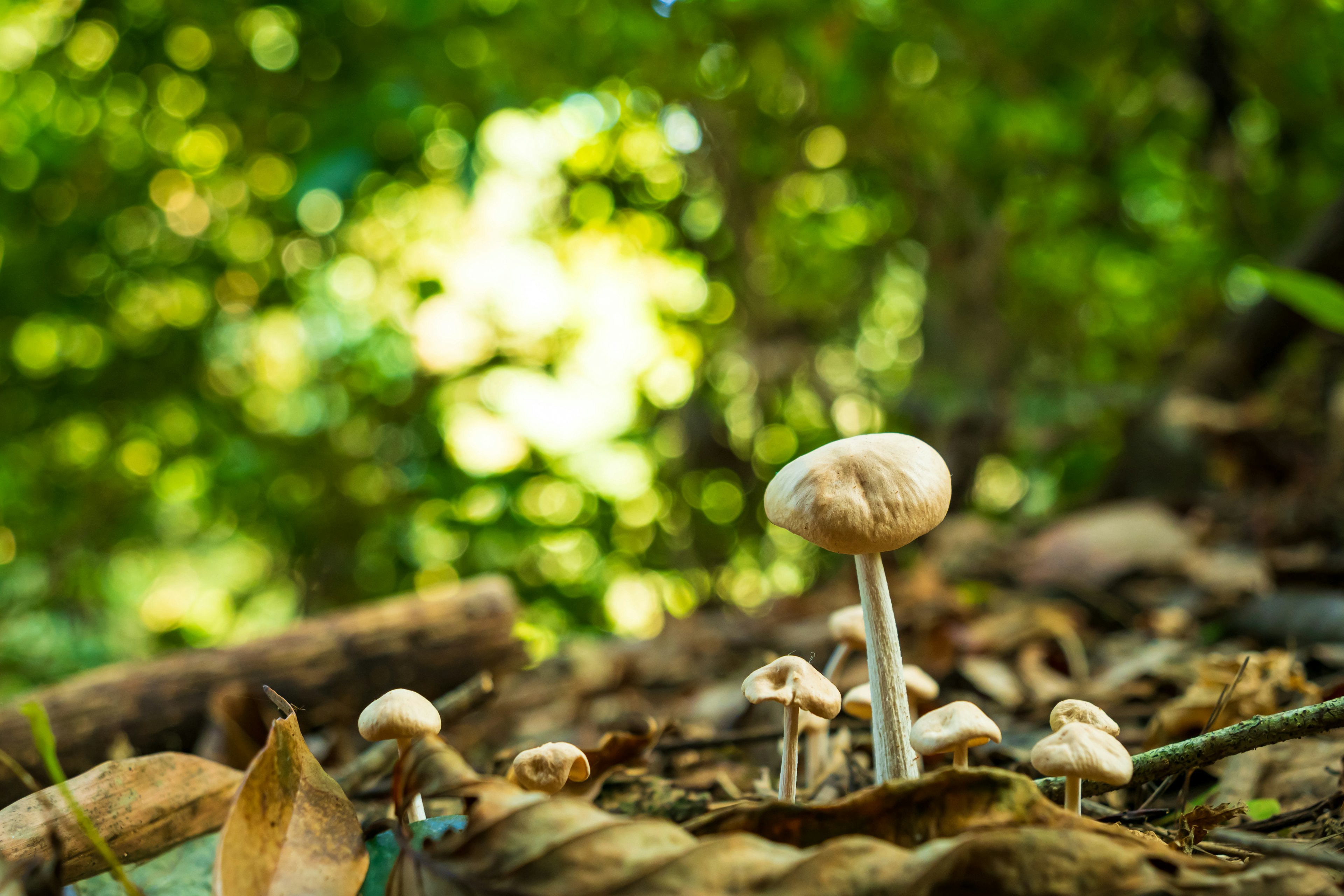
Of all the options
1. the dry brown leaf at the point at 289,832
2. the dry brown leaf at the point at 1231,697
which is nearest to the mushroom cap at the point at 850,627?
the dry brown leaf at the point at 1231,697

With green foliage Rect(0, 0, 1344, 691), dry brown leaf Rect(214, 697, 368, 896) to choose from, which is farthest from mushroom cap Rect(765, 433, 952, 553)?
green foliage Rect(0, 0, 1344, 691)

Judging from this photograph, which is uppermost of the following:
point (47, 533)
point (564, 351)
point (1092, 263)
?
point (1092, 263)

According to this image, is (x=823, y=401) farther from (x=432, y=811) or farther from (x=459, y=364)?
(x=432, y=811)

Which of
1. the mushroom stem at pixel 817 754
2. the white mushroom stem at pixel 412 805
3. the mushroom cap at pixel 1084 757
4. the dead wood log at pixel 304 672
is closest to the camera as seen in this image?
the mushroom cap at pixel 1084 757

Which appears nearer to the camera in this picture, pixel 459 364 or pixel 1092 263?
pixel 459 364

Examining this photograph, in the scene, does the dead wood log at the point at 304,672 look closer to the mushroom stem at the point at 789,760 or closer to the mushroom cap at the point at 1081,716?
the mushroom stem at the point at 789,760

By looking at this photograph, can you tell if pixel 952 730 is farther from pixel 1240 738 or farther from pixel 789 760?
pixel 1240 738

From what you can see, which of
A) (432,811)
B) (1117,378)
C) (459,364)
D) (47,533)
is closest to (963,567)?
(432,811)
